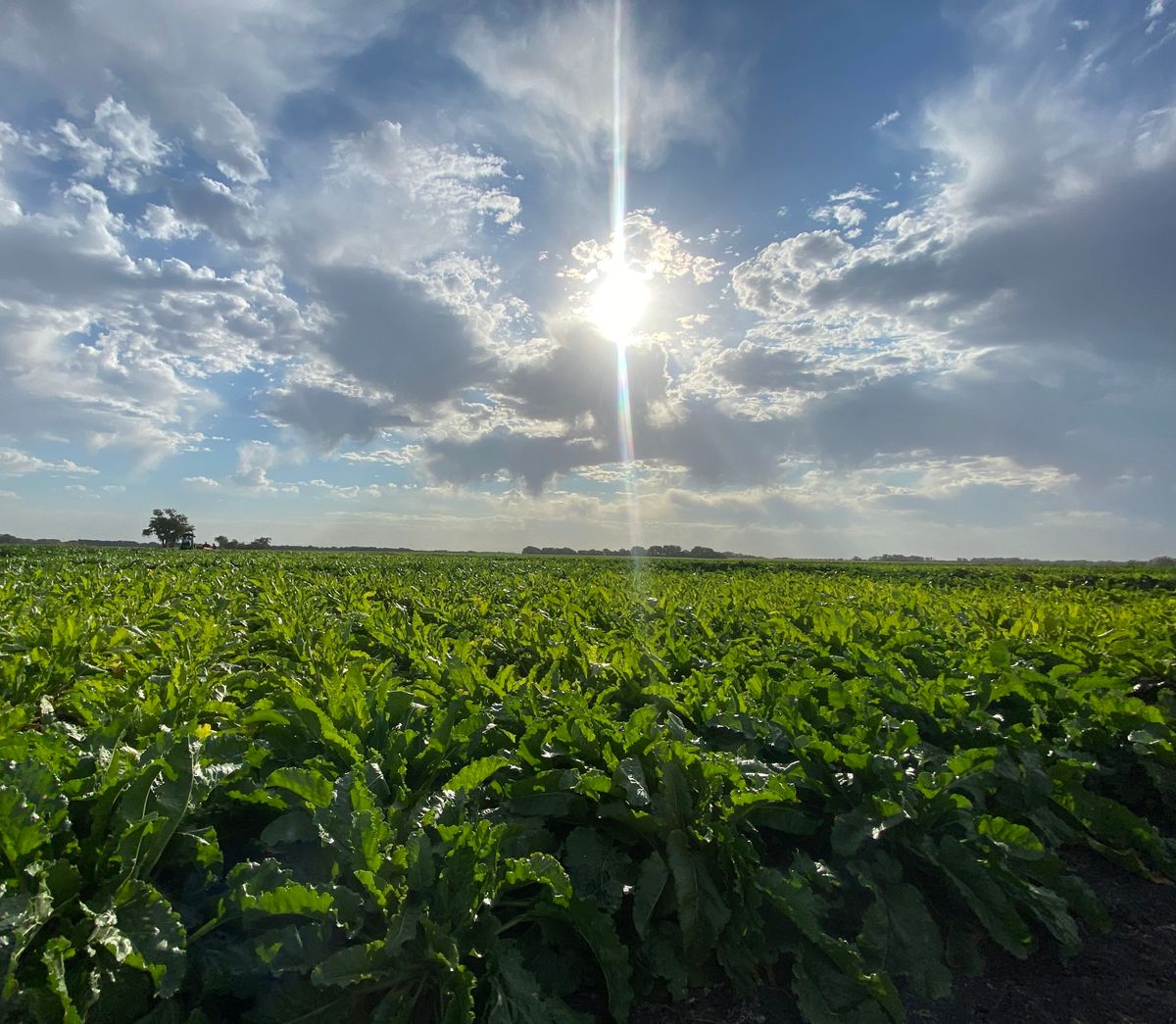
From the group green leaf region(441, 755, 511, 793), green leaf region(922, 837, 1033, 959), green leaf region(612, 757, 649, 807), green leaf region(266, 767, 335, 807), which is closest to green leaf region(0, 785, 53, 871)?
green leaf region(266, 767, 335, 807)

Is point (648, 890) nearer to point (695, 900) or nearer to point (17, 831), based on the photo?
point (695, 900)

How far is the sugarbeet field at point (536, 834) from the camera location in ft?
5.99

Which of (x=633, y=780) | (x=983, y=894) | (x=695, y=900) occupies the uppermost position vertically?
(x=633, y=780)

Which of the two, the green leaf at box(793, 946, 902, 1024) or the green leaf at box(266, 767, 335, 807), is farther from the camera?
the green leaf at box(266, 767, 335, 807)

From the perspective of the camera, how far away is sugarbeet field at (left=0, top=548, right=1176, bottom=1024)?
183 centimetres

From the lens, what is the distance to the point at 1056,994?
7.88 ft

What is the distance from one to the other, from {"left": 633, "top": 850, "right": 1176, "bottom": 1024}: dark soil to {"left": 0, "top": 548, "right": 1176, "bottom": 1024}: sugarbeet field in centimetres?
8

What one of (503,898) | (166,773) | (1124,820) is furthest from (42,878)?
(1124,820)

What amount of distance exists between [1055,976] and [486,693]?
2.66 meters

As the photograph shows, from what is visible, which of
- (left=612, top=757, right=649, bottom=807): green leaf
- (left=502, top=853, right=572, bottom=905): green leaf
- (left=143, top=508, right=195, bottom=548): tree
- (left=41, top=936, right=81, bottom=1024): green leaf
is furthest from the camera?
(left=143, top=508, right=195, bottom=548): tree

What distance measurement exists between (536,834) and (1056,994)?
192 cm

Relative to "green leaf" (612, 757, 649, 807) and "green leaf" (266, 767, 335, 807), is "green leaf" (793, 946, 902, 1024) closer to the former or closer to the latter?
"green leaf" (612, 757, 649, 807)

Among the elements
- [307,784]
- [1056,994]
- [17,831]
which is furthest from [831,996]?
[17,831]

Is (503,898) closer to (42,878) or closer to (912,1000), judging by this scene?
(42,878)
